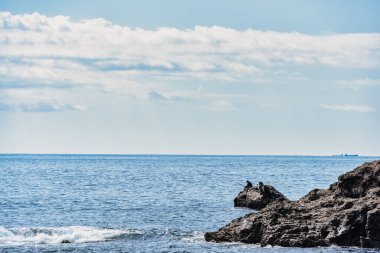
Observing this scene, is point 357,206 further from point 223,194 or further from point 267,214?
point 223,194

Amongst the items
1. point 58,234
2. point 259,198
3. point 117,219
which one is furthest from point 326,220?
point 259,198

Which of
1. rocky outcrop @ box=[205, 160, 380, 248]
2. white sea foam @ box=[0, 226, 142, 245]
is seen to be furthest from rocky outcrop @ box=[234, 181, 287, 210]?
rocky outcrop @ box=[205, 160, 380, 248]

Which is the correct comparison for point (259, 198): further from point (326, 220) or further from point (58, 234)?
point (326, 220)

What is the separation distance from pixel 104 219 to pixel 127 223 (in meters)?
3.85

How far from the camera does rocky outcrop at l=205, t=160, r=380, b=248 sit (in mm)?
40000

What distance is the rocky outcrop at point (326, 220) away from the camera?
131 ft

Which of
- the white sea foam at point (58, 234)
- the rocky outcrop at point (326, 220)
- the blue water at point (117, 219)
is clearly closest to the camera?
the rocky outcrop at point (326, 220)

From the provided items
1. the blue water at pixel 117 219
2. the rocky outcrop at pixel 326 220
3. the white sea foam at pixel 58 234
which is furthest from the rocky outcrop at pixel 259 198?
the rocky outcrop at pixel 326 220

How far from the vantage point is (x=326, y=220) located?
41.2 metres

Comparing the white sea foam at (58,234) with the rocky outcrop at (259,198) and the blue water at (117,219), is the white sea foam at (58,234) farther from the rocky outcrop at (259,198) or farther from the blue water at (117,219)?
the rocky outcrop at (259,198)

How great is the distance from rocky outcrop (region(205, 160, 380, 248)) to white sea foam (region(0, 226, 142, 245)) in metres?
8.06

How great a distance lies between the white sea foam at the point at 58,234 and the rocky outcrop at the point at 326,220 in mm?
8056

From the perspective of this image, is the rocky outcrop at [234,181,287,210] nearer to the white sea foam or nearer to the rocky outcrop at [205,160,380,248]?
the white sea foam

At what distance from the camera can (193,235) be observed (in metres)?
48.9
